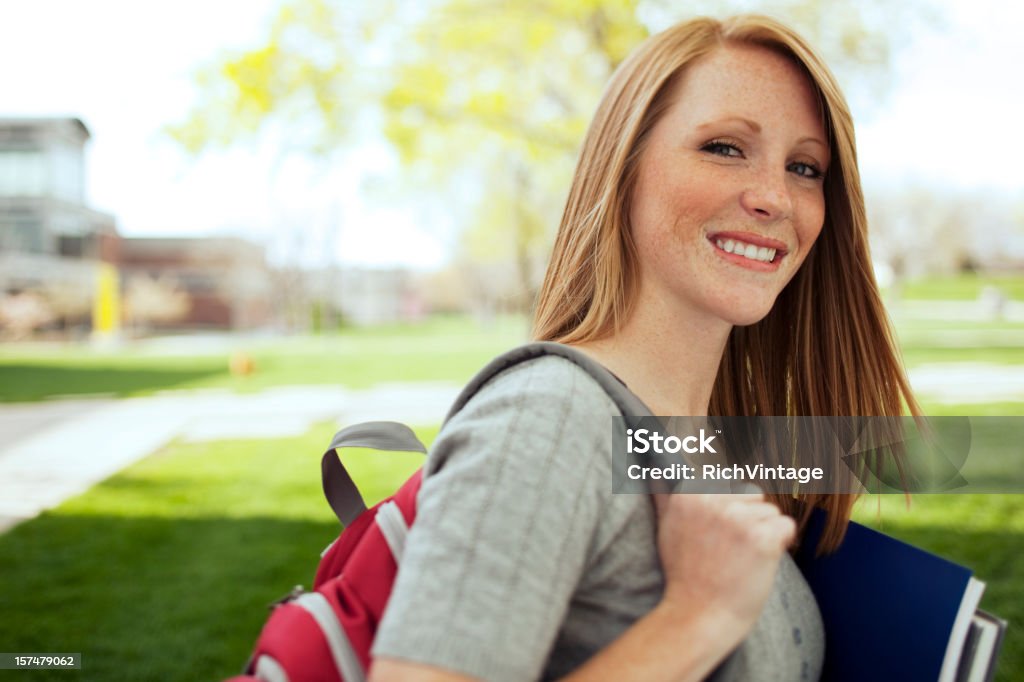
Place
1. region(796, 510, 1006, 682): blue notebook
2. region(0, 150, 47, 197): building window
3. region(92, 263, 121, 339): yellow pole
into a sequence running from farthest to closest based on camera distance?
region(0, 150, 47, 197): building window < region(92, 263, 121, 339): yellow pole < region(796, 510, 1006, 682): blue notebook

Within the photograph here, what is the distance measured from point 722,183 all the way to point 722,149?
6cm

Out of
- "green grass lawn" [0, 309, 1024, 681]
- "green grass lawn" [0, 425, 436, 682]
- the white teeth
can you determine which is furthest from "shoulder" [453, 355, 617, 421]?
"green grass lawn" [0, 425, 436, 682]

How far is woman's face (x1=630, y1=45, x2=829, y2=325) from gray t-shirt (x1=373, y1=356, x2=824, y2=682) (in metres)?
0.34

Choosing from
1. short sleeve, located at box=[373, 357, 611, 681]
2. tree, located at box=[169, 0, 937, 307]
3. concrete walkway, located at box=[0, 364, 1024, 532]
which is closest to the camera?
short sleeve, located at box=[373, 357, 611, 681]

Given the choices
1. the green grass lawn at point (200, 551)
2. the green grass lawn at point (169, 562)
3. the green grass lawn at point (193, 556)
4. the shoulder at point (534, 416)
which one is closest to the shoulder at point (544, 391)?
the shoulder at point (534, 416)

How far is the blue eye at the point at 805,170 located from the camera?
4.12 feet

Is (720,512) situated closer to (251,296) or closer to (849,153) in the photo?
(849,153)

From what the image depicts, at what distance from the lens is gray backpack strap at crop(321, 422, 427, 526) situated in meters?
1.18

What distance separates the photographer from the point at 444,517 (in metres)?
0.78

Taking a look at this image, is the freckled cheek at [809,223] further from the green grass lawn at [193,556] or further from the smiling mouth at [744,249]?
the green grass lawn at [193,556]

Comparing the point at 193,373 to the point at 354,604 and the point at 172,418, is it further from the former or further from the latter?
the point at 354,604

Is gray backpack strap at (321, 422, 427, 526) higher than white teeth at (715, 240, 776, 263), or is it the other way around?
white teeth at (715, 240, 776, 263)

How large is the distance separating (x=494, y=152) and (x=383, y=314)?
63.6 m

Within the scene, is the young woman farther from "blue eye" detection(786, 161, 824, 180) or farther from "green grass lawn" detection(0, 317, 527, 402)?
"green grass lawn" detection(0, 317, 527, 402)
